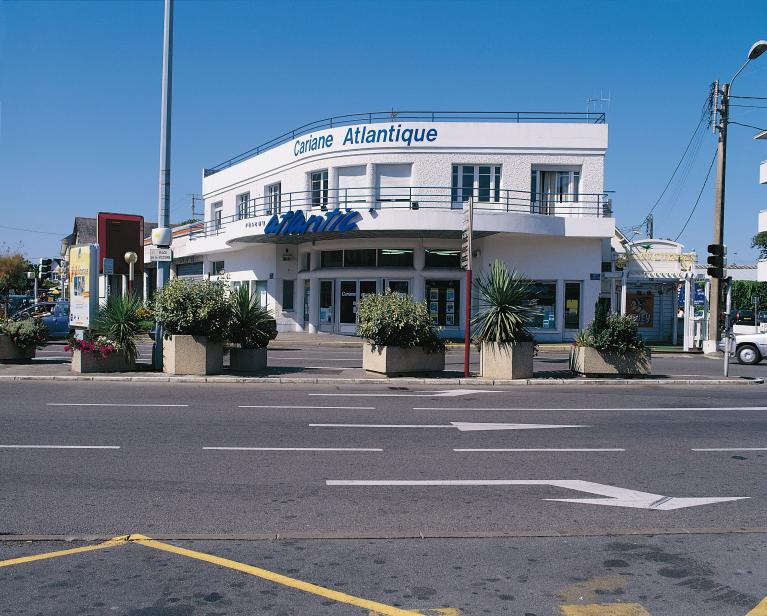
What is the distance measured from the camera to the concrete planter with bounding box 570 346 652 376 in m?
17.5

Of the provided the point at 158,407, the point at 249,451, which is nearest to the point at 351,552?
the point at 249,451

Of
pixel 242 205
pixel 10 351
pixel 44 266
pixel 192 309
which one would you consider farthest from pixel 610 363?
pixel 44 266

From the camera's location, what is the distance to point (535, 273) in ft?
102

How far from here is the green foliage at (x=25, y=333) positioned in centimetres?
1906

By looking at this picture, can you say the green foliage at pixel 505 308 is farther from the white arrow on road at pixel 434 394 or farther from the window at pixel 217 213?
the window at pixel 217 213

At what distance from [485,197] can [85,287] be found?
57.8 feet

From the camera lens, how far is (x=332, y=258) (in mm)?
33094

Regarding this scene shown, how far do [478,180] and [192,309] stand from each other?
1741 centimetres

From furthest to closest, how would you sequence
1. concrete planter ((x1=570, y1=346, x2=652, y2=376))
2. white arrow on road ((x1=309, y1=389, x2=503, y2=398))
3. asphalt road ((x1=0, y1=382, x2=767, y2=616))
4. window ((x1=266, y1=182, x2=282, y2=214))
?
window ((x1=266, y1=182, x2=282, y2=214)), concrete planter ((x1=570, y1=346, x2=652, y2=376)), white arrow on road ((x1=309, y1=389, x2=503, y2=398)), asphalt road ((x1=0, y1=382, x2=767, y2=616))

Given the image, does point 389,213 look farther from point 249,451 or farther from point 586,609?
point 586,609

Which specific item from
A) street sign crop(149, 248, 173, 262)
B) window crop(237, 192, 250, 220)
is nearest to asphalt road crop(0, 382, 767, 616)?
street sign crop(149, 248, 173, 262)

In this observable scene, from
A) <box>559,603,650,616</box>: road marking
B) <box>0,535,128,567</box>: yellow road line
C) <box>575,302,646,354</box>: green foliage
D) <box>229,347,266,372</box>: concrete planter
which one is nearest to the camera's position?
<box>559,603,650,616</box>: road marking

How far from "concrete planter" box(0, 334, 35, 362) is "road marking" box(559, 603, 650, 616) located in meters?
17.9

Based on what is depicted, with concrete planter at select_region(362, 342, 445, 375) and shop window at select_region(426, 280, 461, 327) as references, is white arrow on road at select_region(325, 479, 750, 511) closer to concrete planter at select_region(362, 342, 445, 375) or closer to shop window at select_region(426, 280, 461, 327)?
concrete planter at select_region(362, 342, 445, 375)
